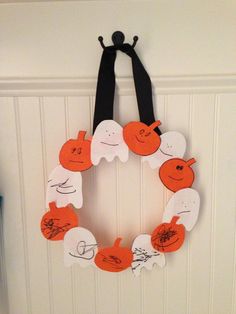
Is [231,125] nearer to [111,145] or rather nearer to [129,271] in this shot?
[111,145]

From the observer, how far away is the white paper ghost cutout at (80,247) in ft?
2.68

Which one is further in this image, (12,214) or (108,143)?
(12,214)

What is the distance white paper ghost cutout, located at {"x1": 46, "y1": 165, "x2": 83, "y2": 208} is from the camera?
795mm

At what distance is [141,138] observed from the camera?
2.54 feet

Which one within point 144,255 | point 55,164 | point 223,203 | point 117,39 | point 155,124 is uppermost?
point 117,39

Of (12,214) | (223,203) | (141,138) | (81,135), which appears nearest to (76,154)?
(81,135)

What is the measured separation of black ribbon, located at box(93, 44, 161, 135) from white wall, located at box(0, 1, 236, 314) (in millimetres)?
28

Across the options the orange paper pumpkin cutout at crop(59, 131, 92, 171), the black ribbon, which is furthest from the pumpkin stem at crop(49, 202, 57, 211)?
the black ribbon

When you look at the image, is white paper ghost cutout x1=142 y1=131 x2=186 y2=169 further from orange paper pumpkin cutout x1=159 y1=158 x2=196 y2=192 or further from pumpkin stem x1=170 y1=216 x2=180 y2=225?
pumpkin stem x1=170 y1=216 x2=180 y2=225

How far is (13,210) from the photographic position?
2.90 feet

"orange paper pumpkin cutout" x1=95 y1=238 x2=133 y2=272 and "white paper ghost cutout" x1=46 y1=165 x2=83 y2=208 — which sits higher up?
"white paper ghost cutout" x1=46 y1=165 x2=83 y2=208

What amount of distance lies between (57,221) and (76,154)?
18cm

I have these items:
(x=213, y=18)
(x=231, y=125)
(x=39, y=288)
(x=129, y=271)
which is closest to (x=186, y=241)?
(x=129, y=271)

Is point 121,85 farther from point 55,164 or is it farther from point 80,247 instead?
point 80,247
